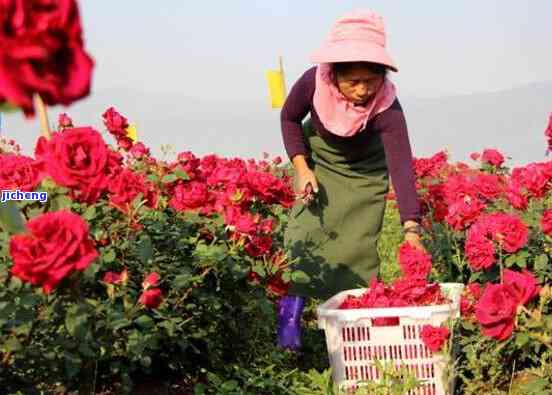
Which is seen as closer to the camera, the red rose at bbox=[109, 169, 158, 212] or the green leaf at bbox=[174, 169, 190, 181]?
the red rose at bbox=[109, 169, 158, 212]

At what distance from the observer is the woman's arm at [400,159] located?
3410mm

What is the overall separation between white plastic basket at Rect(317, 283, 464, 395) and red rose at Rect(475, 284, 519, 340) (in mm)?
464

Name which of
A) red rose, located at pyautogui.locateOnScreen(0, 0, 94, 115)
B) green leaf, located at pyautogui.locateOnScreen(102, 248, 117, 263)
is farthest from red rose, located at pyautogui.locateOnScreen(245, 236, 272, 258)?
red rose, located at pyautogui.locateOnScreen(0, 0, 94, 115)

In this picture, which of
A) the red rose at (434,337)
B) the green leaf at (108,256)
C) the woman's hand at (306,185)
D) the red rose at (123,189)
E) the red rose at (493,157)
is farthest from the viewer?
the red rose at (493,157)

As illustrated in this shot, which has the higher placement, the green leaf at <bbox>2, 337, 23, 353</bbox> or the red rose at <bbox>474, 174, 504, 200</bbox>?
the red rose at <bbox>474, 174, 504, 200</bbox>

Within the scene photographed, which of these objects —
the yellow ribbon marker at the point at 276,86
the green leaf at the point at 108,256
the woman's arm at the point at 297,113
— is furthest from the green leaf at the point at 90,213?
the yellow ribbon marker at the point at 276,86

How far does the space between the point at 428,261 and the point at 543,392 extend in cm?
52

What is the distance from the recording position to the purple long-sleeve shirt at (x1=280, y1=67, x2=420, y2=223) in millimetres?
3428

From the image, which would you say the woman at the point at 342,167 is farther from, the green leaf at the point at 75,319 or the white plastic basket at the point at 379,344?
the green leaf at the point at 75,319

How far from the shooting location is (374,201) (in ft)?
12.7

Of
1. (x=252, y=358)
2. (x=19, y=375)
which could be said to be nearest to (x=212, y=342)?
(x=252, y=358)

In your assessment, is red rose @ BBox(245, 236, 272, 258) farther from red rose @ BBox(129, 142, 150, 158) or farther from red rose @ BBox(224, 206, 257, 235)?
red rose @ BBox(129, 142, 150, 158)

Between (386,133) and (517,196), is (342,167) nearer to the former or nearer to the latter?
(386,133)

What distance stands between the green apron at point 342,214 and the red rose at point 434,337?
3.52 feet
